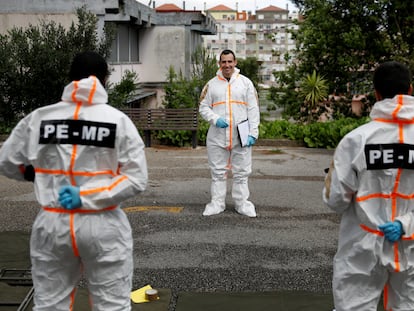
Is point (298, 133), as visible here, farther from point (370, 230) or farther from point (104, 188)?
point (104, 188)

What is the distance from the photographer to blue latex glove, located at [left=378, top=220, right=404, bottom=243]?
3.17 m

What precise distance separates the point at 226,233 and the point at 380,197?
3.44m

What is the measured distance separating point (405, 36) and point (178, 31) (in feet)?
33.3

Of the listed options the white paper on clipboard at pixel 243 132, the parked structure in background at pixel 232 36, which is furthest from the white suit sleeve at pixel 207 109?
the parked structure in background at pixel 232 36

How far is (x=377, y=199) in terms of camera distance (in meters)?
3.26

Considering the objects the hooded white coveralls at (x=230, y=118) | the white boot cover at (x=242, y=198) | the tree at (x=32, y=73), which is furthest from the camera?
the tree at (x=32, y=73)

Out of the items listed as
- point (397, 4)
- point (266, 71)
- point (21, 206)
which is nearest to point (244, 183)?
→ point (21, 206)

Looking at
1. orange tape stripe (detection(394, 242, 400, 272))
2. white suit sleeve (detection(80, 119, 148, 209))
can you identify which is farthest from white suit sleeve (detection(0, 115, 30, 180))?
orange tape stripe (detection(394, 242, 400, 272))

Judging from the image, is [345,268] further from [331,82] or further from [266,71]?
[266,71]

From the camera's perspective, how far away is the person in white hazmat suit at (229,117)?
7.09 m

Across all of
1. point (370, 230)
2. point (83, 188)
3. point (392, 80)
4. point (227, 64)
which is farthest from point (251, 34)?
point (83, 188)

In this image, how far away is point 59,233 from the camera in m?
3.13

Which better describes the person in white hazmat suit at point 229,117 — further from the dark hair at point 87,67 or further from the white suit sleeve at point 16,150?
the white suit sleeve at point 16,150

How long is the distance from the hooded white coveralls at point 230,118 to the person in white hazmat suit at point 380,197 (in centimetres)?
381
